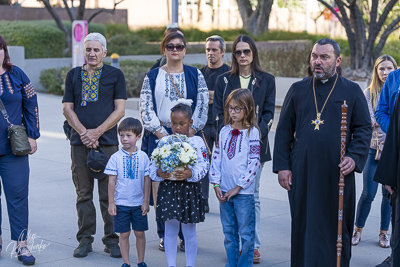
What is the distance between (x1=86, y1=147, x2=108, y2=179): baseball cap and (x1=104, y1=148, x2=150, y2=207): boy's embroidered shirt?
1.02 ft

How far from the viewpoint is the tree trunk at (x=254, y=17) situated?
105 feet

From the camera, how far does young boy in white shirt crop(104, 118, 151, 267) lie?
5891 mm

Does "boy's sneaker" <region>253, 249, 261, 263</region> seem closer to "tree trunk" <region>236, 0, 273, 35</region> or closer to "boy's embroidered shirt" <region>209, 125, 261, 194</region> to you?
"boy's embroidered shirt" <region>209, 125, 261, 194</region>

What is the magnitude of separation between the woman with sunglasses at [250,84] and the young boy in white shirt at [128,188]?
99 cm

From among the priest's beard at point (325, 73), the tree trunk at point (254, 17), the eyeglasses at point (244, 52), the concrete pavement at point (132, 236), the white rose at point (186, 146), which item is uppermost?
the tree trunk at point (254, 17)

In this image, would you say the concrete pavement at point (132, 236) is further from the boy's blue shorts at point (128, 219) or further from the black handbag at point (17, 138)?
the black handbag at point (17, 138)

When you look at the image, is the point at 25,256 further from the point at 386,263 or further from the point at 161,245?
the point at 386,263

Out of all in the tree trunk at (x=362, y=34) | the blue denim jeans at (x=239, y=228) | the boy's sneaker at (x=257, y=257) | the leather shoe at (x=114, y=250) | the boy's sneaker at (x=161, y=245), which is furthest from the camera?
the tree trunk at (x=362, y=34)

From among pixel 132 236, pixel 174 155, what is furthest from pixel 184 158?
pixel 132 236

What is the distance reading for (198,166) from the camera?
566 cm

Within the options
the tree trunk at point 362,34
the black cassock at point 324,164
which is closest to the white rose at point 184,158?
the black cassock at point 324,164

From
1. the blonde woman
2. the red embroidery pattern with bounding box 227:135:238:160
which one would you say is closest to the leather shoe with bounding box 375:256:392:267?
the blonde woman

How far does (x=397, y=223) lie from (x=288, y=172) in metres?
0.92

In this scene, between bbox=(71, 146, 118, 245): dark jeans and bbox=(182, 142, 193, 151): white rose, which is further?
bbox=(71, 146, 118, 245): dark jeans
